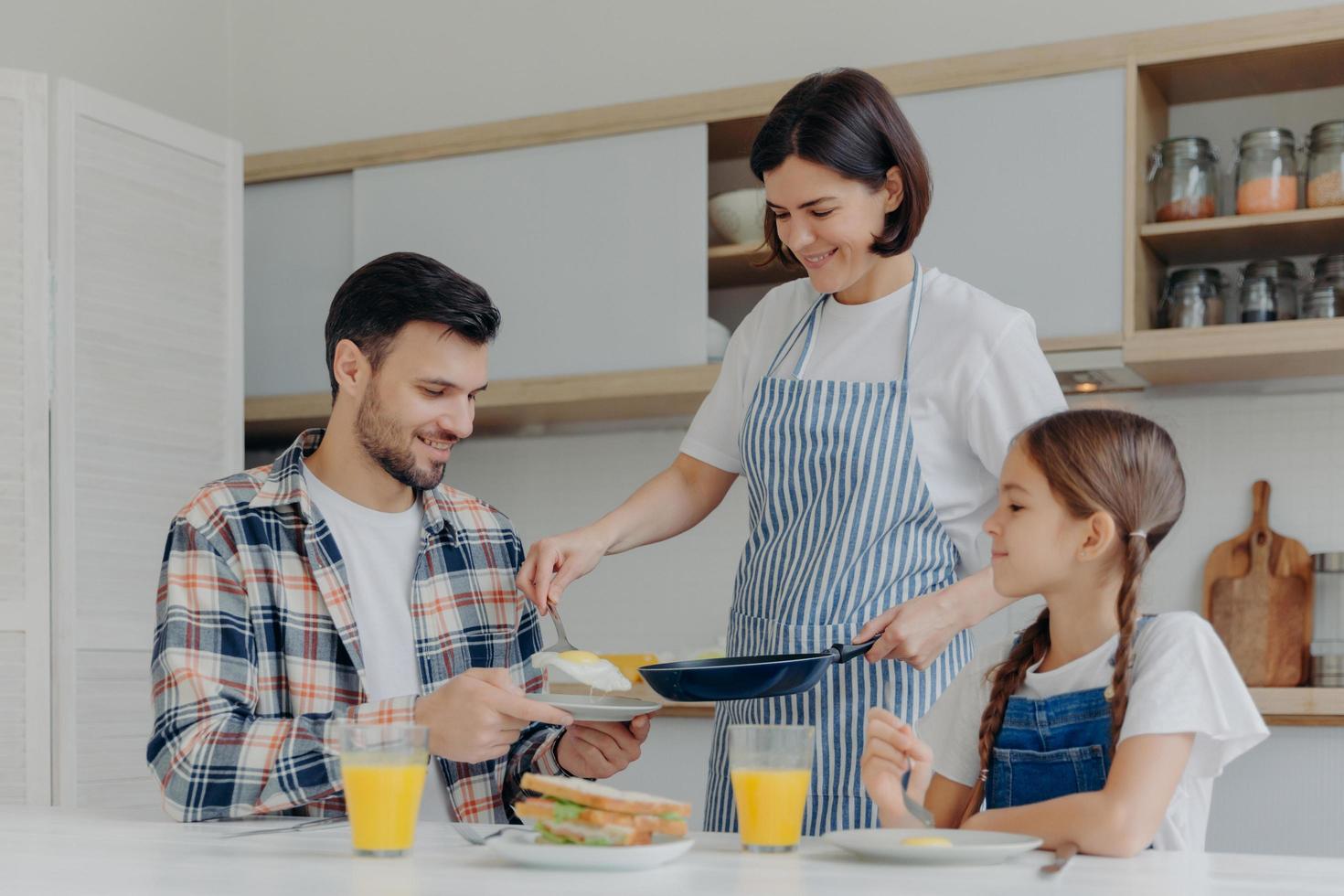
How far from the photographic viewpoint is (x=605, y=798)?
1.13 m

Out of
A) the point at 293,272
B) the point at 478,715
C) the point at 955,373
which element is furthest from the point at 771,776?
the point at 293,272

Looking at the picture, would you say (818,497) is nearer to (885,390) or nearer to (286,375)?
(885,390)

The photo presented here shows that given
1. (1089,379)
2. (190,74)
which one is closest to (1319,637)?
(1089,379)

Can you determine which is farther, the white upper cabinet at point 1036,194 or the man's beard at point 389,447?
the white upper cabinet at point 1036,194

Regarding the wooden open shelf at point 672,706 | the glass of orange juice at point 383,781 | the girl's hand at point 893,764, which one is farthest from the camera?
the wooden open shelf at point 672,706

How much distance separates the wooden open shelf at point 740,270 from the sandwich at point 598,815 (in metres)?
2.24

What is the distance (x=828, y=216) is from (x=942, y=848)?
3.03 feet

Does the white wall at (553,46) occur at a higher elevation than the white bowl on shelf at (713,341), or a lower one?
higher

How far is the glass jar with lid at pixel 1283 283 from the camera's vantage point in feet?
9.71

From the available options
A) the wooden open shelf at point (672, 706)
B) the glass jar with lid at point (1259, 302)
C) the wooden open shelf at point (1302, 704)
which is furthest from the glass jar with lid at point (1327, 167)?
the wooden open shelf at point (672, 706)

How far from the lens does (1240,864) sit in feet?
3.90

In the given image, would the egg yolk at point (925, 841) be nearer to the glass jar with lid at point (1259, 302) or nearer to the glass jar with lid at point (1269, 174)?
the glass jar with lid at point (1259, 302)

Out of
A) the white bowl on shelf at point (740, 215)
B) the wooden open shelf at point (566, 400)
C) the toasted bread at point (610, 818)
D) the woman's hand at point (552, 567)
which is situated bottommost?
the toasted bread at point (610, 818)

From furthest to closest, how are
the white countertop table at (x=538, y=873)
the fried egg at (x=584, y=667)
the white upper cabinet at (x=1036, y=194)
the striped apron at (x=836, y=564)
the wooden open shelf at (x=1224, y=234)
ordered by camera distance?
the white upper cabinet at (x=1036, y=194), the wooden open shelf at (x=1224, y=234), the striped apron at (x=836, y=564), the fried egg at (x=584, y=667), the white countertop table at (x=538, y=873)
